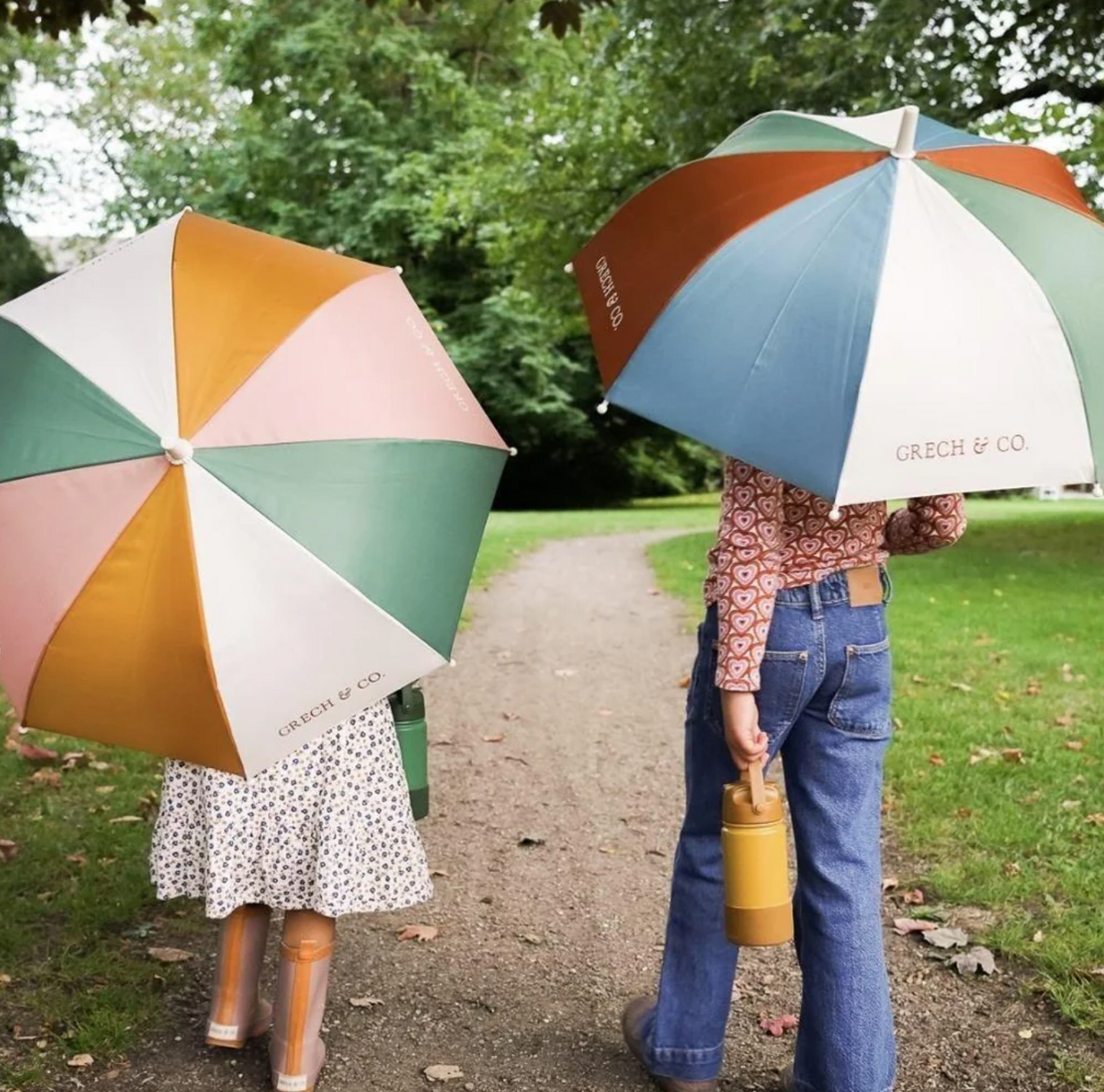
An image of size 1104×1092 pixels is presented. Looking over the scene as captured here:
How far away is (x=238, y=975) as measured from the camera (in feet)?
10.3

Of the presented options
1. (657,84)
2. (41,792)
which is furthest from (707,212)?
(657,84)

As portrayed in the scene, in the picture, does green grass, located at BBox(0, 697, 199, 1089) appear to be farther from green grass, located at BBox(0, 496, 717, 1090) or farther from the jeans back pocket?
the jeans back pocket

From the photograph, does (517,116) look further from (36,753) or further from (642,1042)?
(642,1042)

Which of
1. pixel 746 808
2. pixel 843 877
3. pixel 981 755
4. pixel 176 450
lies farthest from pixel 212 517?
pixel 981 755

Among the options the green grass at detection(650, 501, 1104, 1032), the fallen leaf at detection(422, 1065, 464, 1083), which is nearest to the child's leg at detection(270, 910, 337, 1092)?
the fallen leaf at detection(422, 1065, 464, 1083)

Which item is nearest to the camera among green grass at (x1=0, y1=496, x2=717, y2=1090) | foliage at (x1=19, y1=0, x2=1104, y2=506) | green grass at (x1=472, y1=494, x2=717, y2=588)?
green grass at (x1=0, y1=496, x2=717, y2=1090)

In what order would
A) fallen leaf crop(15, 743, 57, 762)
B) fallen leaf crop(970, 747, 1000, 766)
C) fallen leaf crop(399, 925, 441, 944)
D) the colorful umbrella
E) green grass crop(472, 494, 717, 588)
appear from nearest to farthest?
the colorful umbrella → fallen leaf crop(399, 925, 441, 944) → fallen leaf crop(970, 747, 1000, 766) → fallen leaf crop(15, 743, 57, 762) → green grass crop(472, 494, 717, 588)

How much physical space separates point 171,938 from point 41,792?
5.62ft

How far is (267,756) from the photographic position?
8.13 feet

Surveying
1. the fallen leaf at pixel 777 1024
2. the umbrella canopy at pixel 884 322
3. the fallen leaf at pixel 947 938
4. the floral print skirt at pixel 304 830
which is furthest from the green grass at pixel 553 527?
the umbrella canopy at pixel 884 322

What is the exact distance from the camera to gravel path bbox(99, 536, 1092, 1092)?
3189mm

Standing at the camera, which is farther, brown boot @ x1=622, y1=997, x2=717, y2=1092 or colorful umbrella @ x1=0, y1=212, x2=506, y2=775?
brown boot @ x1=622, y1=997, x2=717, y2=1092

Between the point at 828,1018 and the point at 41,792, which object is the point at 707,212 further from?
the point at 41,792

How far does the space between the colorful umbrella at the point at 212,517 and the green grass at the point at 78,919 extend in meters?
1.25
